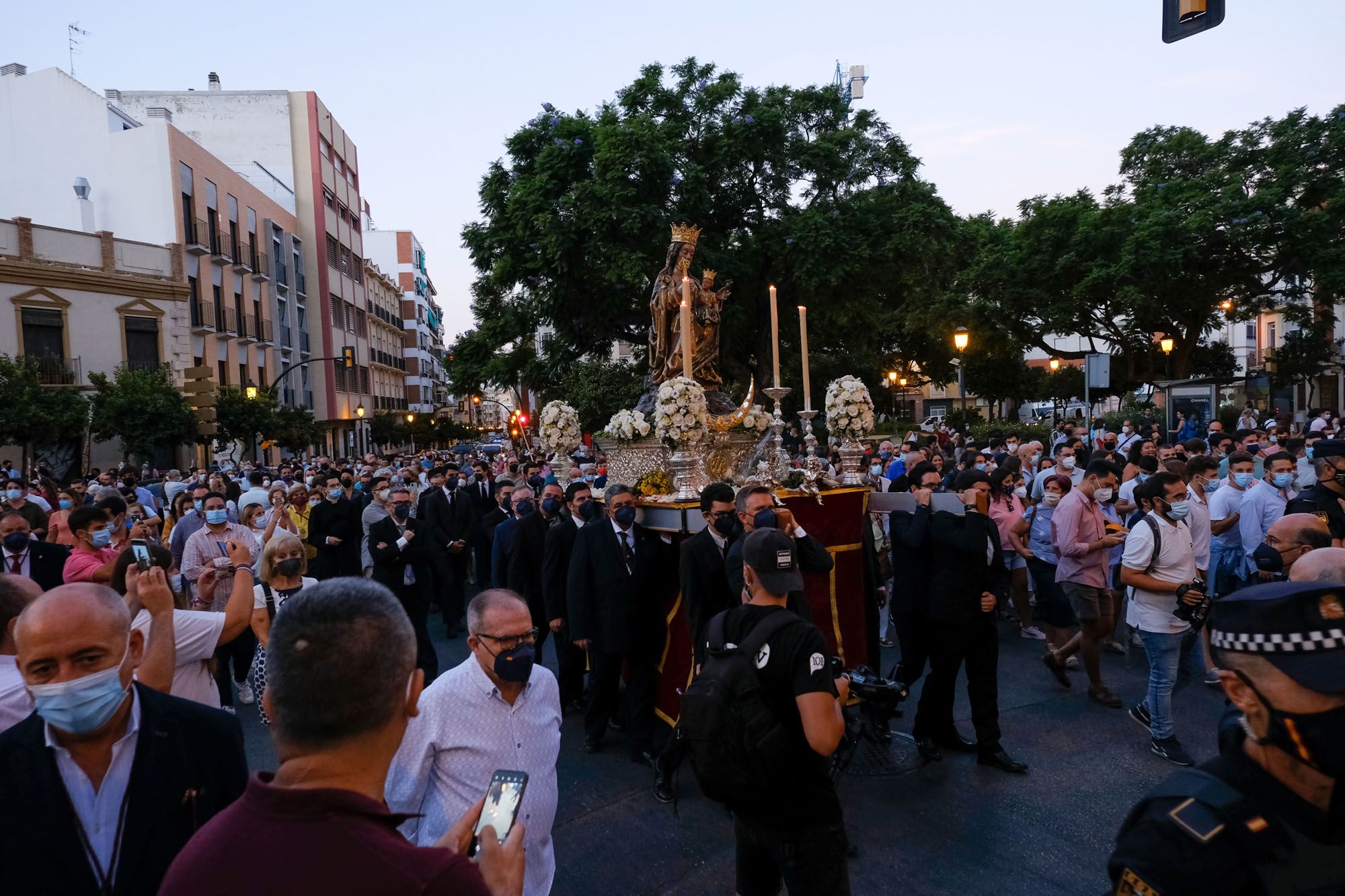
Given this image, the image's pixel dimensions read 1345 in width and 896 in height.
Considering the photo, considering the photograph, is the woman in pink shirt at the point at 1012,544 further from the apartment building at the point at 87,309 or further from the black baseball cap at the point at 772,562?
the apartment building at the point at 87,309

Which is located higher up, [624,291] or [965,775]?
[624,291]

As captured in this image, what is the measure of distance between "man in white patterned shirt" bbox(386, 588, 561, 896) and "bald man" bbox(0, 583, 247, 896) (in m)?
0.61

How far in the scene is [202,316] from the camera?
101ft

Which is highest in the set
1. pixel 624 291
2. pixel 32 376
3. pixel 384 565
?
pixel 624 291

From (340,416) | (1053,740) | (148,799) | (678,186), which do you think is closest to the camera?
(148,799)

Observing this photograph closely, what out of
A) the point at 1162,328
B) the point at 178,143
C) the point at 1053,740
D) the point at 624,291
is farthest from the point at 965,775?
the point at 178,143

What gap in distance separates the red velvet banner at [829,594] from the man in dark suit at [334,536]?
12.8 feet

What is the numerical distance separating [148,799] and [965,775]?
4611 mm

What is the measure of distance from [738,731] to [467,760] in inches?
36.4

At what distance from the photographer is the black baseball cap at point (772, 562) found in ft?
10.4

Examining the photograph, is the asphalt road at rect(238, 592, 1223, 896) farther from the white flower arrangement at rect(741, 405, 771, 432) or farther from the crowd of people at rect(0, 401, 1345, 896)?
the white flower arrangement at rect(741, 405, 771, 432)

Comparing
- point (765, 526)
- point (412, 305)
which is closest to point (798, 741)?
point (765, 526)

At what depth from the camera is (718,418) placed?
7.91 meters

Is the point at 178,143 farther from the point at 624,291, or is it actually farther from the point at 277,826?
the point at 277,826
